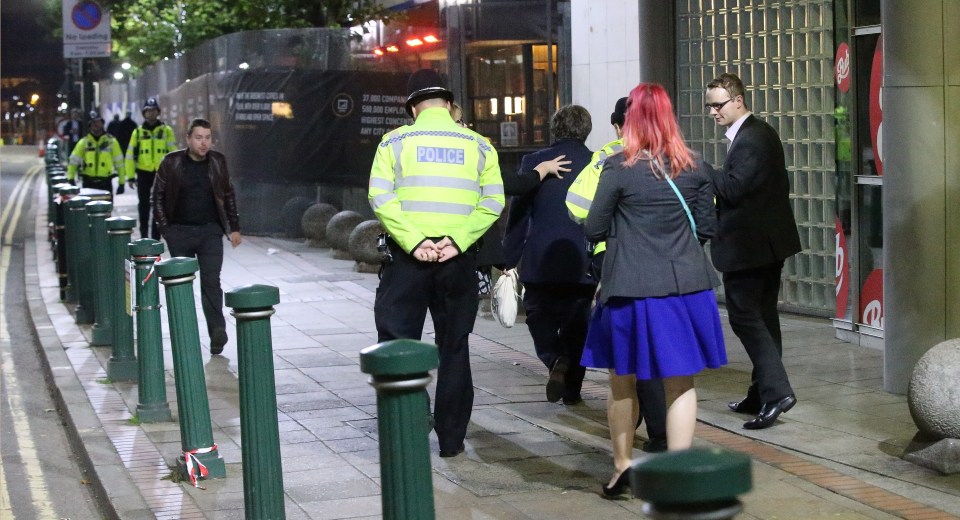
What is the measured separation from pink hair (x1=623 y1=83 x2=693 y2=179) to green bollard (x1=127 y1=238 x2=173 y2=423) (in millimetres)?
3204

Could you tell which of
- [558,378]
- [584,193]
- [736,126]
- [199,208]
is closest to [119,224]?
[199,208]

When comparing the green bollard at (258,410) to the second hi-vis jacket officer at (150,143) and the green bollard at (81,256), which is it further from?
the second hi-vis jacket officer at (150,143)

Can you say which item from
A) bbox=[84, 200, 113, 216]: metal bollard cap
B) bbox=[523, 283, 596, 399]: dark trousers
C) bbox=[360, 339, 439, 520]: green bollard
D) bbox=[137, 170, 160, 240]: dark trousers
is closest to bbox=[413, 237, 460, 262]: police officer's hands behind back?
bbox=[523, 283, 596, 399]: dark trousers

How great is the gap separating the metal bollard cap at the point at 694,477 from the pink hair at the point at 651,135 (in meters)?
3.34

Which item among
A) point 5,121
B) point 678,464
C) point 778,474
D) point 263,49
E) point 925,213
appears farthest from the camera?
point 5,121

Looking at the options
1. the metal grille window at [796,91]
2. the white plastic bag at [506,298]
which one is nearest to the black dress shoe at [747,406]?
the white plastic bag at [506,298]

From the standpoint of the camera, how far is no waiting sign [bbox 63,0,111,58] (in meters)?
25.4

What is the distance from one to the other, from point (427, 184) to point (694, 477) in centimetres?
432

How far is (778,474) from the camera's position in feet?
20.8

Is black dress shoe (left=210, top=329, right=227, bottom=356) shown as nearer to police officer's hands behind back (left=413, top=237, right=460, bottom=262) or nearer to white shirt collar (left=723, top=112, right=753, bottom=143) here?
police officer's hands behind back (left=413, top=237, right=460, bottom=262)

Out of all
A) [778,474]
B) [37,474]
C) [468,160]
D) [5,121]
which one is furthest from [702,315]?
[5,121]

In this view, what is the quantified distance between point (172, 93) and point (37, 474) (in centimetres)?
1952

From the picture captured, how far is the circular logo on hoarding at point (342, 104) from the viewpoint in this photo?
62.3 ft

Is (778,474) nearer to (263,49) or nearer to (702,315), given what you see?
(702,315)
